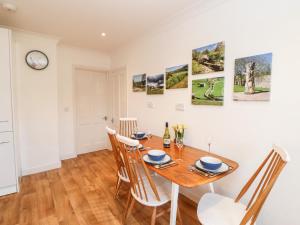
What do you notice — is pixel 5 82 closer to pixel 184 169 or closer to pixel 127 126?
pixel 127 126

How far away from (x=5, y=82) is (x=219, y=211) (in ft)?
9.60

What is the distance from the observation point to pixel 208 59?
1.93 meters

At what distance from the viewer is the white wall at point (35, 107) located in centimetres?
277

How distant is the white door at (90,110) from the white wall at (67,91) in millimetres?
206

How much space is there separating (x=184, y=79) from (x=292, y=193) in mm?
1593

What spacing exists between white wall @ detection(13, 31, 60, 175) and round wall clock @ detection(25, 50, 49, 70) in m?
0.06

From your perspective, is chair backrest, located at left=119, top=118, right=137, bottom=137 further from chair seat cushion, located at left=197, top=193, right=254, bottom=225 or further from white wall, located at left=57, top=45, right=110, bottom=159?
chair seat cushion, located at left=197, top=193, right=254, bottom=225

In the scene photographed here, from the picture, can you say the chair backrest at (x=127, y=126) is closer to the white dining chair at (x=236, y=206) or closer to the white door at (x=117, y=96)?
the white door at (x=117, y=96)

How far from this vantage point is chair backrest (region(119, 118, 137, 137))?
2832 mm

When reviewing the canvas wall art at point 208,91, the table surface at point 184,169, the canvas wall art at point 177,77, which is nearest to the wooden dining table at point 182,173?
the table surface at point 184,169

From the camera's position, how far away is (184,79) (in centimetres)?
222

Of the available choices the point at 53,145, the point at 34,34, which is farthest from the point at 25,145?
the point at 34,34

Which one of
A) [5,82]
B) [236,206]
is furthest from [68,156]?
[236,206]

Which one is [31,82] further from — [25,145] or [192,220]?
[192,220]
